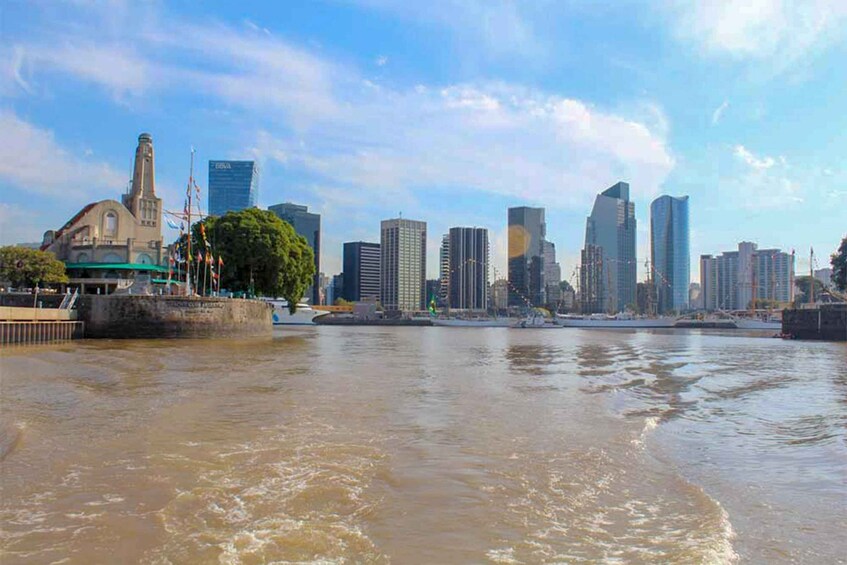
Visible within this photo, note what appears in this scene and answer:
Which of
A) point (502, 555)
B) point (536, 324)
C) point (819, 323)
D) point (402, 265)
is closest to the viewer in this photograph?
point (502, 555)

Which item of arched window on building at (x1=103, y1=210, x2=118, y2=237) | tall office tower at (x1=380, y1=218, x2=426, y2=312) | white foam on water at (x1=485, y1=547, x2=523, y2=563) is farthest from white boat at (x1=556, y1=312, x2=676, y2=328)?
white foam on water at (x1=485, y1=547, x2=523, y2=563)

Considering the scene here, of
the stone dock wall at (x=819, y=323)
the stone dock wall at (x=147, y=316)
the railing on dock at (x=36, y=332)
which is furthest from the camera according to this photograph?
the stone dock wall at (x=819, y=323)

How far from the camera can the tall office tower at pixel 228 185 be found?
535 feet

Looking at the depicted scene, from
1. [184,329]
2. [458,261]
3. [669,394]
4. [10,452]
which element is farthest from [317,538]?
[458,261]

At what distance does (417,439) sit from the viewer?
1006 centimetres

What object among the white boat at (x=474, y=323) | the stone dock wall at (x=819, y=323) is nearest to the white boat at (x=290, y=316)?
the white boat at (x=474, y=323)

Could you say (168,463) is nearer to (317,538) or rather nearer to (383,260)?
(317,538)

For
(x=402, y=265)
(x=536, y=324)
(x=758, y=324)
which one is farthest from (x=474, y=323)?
(x=402, y=265)

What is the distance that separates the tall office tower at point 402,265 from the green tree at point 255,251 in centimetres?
13237

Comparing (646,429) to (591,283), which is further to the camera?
(591,283)

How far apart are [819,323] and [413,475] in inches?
2691

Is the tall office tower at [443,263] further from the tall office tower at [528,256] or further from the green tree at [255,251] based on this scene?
the green tree at [255,251]

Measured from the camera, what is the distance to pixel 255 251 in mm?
53438

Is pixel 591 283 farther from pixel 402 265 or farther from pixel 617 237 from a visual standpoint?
pixel 402 265
